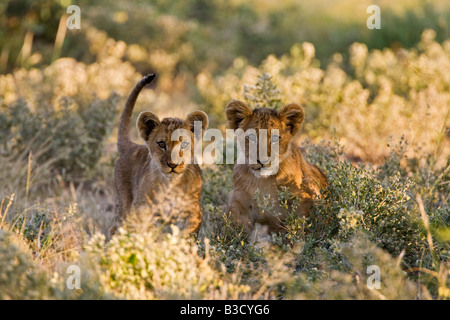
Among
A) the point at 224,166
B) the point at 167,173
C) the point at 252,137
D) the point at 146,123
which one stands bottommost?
the point at 167,173

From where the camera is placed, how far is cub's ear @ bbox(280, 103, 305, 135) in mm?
5340

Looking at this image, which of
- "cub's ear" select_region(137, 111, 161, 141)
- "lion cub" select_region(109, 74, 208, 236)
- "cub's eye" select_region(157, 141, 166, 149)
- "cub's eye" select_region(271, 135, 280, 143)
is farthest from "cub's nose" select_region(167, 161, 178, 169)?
"cub's eye" select_region(271, 135, 280, 143)

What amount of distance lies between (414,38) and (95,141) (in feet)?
23.2

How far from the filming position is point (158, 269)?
4.03 meters

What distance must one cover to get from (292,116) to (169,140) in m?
1.04

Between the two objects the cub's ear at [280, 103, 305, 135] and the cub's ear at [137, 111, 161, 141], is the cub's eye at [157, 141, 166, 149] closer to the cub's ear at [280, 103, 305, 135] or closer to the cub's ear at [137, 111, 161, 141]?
the cub's ear at [137, 111, 161, 141]

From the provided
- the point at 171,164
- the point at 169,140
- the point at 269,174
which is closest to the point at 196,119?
the point at 169,140

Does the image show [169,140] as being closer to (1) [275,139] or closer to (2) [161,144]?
(2) [161,144]

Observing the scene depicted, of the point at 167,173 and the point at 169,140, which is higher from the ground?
the point at 169,140

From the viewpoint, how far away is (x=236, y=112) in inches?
216

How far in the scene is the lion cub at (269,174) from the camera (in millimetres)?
5332

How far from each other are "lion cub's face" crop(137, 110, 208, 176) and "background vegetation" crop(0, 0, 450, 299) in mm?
518
